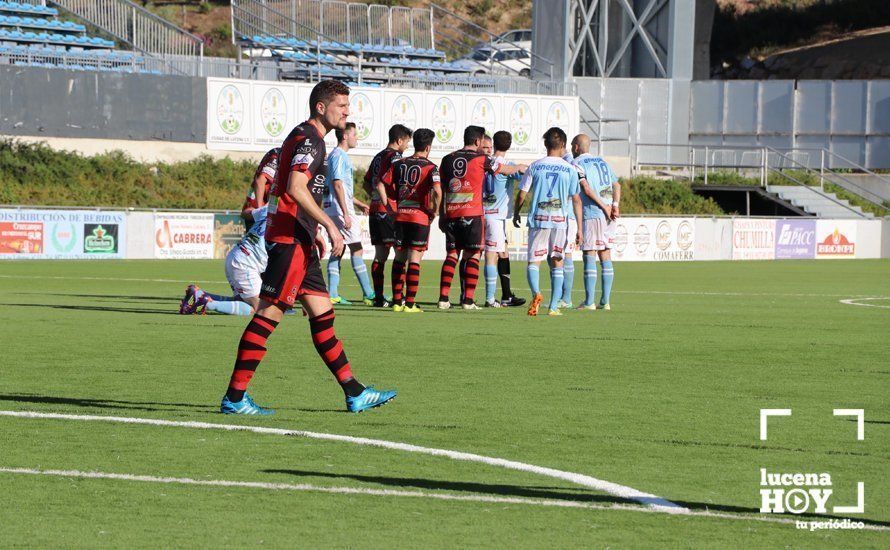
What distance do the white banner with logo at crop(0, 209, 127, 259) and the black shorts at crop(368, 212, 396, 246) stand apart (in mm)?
16056

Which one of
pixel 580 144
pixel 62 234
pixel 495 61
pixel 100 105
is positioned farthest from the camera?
pixel 495 61

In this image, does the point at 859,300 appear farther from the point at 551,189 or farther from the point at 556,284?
the point at 551,189

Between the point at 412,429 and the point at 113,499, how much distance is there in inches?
94.8

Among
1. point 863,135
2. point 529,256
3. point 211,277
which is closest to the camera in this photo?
point 529,256

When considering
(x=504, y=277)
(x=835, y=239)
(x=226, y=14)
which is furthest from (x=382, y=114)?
(x=226, y=14)

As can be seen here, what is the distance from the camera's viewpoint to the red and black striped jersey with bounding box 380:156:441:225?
57.5 ft

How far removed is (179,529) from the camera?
564 centimetres

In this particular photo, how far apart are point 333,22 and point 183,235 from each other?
1799 cm

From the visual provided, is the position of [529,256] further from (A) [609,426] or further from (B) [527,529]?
(B) [527,529]

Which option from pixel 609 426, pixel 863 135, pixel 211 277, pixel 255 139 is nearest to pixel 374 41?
pixel 255 139

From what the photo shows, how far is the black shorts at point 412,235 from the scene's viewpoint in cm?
1759

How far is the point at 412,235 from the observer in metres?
17.6

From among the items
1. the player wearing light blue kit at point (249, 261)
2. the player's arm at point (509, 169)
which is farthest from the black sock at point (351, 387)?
the player's arm at point (509, 169)

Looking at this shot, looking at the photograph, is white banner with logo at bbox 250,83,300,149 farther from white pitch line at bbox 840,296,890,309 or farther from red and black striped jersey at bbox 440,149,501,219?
red and black striped jersey at bbox 440,149,501,219
